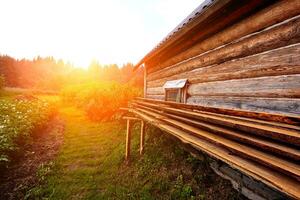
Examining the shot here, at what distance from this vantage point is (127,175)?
5.18m

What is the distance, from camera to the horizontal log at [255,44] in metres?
2.26

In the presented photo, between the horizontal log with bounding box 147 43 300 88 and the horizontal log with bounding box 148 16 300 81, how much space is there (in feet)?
0.24

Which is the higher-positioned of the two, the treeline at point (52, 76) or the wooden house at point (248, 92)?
the treeline at point (52, 76)

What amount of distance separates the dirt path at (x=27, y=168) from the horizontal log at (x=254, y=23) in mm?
5407

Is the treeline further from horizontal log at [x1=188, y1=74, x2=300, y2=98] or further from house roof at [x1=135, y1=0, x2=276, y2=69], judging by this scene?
horizontal log at [x1=188, y1=74, x2=300, y2=98]

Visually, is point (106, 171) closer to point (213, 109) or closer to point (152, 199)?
point (152, 199)

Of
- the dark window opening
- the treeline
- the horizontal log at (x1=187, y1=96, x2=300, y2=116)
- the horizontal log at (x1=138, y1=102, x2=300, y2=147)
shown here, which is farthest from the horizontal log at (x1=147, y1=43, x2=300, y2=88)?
the treeline

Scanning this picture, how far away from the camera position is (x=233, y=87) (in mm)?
3186

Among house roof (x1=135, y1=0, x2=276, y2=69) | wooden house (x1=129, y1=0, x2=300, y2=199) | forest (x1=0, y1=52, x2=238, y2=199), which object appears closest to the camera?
wooden house (x1=129, y1=0, x2=300, y2=199)

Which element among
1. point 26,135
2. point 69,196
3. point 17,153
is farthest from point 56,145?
point 69,196

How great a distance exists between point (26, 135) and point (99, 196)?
17.6 ft

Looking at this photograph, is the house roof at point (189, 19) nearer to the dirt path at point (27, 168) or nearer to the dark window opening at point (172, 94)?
the dark window opening at point (172, 94)

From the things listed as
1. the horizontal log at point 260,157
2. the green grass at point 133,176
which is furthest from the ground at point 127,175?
the horizontal log at point 260,157

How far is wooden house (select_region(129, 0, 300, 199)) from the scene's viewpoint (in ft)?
4.72
